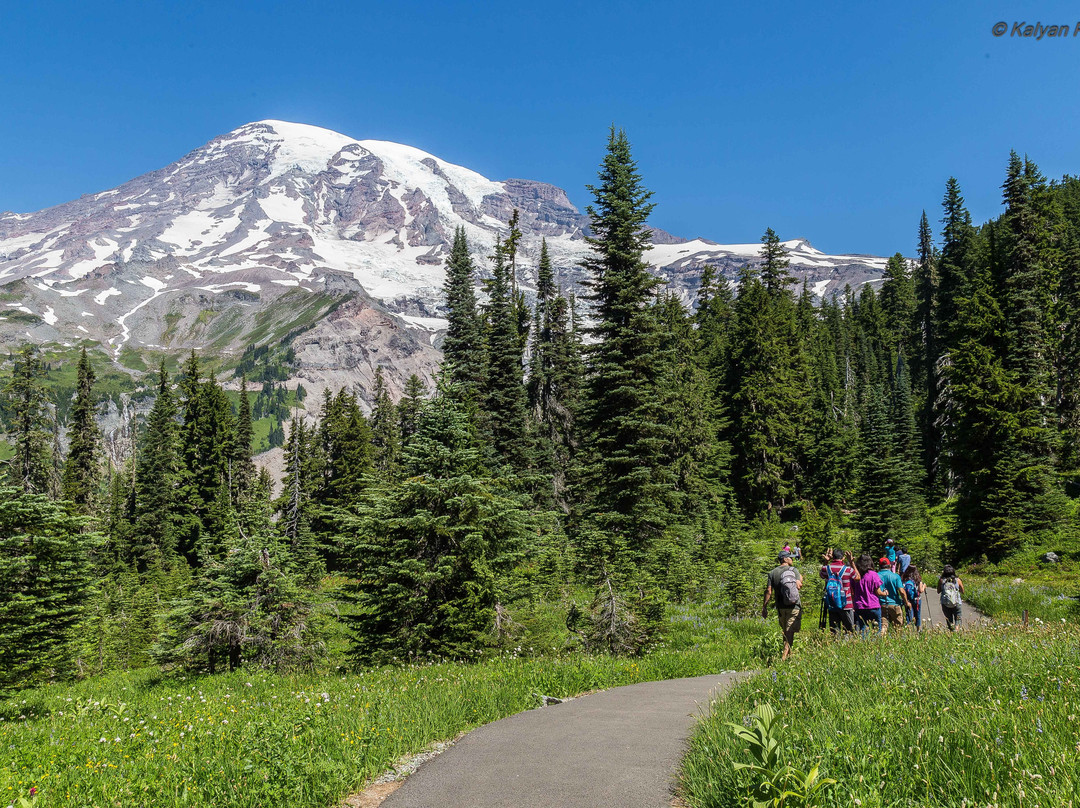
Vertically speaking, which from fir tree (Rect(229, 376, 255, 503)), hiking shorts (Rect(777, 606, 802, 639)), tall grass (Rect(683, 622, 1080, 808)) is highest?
fir tree (Rect(229, 376, 255, 503))

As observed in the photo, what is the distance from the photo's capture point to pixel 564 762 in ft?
19.8

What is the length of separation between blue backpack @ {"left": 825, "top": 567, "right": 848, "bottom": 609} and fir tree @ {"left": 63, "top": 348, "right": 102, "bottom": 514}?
59.7 meters

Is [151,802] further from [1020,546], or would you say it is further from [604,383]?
[1020,546]

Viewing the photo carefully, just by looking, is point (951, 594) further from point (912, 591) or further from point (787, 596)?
point (787, 596)

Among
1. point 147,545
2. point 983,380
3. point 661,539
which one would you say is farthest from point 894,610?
point 147,545

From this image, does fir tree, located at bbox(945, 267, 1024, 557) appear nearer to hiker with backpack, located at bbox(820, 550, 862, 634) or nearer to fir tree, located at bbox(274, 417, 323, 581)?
hiker with backpack, located at bbox(820, 550, 862, 634)

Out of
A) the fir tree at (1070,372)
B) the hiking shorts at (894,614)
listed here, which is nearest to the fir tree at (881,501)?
the fir tree at (1070,372)

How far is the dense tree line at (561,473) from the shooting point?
13.6 m

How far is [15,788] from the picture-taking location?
511 centimetres

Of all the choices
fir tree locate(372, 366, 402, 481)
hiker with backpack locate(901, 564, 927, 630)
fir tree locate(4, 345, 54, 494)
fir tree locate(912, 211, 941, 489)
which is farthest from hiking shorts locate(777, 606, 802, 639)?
fir tree locate(372, 366, 402, 481)

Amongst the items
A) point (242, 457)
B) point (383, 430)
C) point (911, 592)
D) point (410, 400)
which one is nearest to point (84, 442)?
point (242, 457)

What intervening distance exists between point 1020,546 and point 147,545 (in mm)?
63274

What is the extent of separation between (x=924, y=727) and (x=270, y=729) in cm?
529

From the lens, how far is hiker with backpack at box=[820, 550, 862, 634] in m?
11.8
